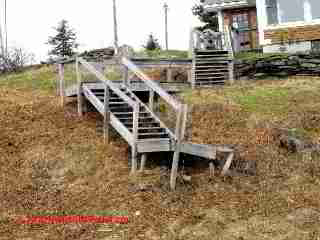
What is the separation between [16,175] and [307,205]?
6.11m

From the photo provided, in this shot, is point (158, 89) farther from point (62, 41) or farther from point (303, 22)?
point (62, 41)

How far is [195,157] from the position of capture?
11.2 m

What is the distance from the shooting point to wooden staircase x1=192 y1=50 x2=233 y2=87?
1825 cm

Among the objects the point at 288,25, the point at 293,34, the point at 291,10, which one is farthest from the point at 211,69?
the point at 291,10

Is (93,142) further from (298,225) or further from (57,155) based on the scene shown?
(298,225)

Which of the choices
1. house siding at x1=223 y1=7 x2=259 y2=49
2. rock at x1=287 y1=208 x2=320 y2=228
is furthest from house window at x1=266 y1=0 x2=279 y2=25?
rock at x1=287 y1=208 x2=320 y2=228

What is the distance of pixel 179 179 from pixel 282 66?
391 inches

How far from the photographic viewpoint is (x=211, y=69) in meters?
18.6

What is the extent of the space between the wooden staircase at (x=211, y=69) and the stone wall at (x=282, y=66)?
654 millimetres

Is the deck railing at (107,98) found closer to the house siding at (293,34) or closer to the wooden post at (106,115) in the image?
the wooden post at (106,115)

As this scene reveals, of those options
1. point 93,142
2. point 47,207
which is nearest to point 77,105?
point 93,142

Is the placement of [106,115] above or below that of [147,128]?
above

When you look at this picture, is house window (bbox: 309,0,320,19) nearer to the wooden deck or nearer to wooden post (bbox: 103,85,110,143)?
the wooden deck

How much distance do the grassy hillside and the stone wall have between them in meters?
3.11
